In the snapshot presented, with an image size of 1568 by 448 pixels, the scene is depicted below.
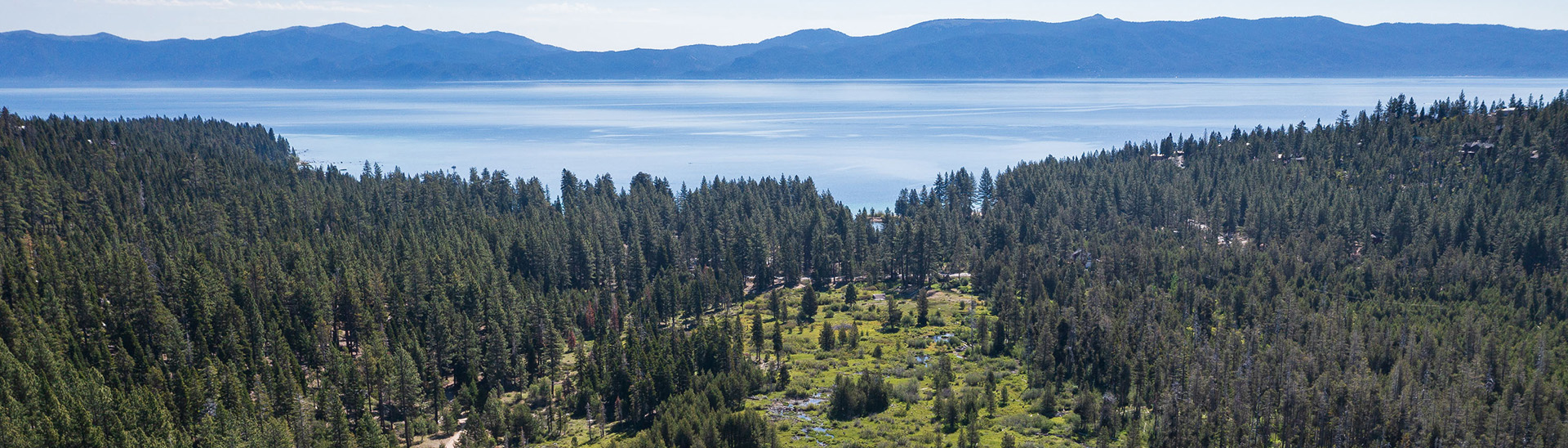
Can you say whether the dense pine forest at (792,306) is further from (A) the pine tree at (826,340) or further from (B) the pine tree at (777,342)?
(B) the pine tree at (777,342)

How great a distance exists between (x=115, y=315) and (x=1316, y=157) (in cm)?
17982

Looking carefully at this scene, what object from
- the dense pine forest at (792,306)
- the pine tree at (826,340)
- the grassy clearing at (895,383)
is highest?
the dense pine forest at (792,306)

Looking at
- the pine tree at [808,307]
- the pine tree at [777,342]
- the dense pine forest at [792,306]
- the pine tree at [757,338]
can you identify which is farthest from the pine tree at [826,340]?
the pine tree at [808,307]

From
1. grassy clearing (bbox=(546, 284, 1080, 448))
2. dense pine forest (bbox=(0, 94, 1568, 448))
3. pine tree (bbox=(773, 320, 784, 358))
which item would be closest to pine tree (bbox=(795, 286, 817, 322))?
grassy clearing (bbox=(546, 284, 1080, 448))

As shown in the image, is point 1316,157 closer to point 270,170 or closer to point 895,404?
point 895,404

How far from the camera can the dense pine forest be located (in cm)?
6981

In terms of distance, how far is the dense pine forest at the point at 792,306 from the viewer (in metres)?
69.8

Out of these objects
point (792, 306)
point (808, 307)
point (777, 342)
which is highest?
point (777, 342)

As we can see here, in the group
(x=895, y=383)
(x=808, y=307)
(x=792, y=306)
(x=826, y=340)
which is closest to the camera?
(x=895, y=383)

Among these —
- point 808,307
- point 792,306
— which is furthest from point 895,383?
point 792,306

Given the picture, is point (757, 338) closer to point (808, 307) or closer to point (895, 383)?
point (895, 383)

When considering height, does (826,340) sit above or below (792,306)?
above

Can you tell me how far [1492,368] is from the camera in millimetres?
81125

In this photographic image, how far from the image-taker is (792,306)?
119m
